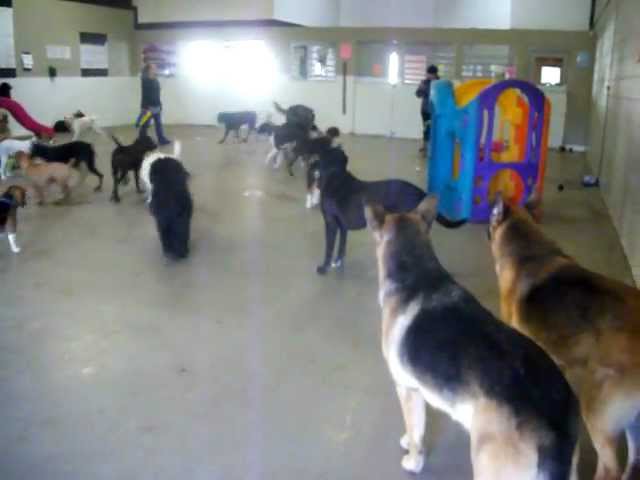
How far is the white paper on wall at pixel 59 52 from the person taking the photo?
1298 cm

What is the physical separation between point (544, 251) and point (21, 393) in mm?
2406

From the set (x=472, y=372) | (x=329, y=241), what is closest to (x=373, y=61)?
(x=329, y=241)

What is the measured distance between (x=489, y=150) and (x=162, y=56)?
440 inches

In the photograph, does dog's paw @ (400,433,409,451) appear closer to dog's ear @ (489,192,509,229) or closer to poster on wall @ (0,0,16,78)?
dog's ear @ (489,192,509,229)

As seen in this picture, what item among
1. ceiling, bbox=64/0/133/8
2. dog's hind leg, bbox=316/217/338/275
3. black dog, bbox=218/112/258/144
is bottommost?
dog's hind leg, bbox=316/217/338/275

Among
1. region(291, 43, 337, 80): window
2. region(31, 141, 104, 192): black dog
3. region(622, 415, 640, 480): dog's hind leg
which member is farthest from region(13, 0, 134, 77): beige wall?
region(622, 415, 640, 480): dog's hind leg

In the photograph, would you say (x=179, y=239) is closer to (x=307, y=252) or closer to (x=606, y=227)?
(x=307, y=252)

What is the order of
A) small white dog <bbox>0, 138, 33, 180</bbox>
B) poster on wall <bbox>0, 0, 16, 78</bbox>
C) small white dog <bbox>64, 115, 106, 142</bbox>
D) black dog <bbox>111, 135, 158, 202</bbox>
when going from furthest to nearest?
1. poster on wall <bbox>0, 0, 16, 78</bbox>
2. small white dog <bbox>64, 115, 106, 142</bbox>
3. small white dog <bbox>0, 138, 33, 180</bbox>
4. black dog <bbox>111, 135, 158, 202</bbox>

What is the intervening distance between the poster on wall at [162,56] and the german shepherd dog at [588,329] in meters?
14.2

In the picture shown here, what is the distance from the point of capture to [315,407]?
2.82 meters

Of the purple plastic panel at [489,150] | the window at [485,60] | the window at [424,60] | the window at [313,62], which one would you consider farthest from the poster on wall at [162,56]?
the purple plastic panel at [489,150]

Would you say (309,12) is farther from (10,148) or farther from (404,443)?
(404,443)

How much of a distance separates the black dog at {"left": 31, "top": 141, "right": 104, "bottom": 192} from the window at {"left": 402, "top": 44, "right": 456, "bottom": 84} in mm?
7998

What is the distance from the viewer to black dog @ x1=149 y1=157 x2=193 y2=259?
4.89m
